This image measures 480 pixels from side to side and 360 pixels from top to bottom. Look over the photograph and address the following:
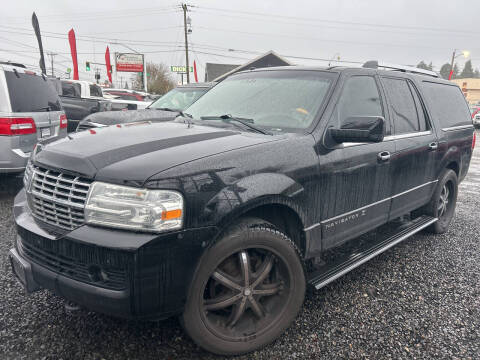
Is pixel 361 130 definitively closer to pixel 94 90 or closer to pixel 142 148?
pixel 142 148

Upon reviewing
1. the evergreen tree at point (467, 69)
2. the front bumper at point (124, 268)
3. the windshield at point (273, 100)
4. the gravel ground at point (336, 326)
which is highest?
the evergreen tree at point (467, 69)

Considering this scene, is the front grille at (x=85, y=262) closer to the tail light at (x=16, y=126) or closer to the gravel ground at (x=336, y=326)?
the gravel ground at (x=336, y=326)

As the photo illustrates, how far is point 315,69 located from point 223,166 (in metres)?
1.60

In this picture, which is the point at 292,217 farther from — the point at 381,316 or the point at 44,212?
the point at 44,212

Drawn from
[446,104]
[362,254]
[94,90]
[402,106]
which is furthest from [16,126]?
[94,90]

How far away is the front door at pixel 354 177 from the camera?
269 centimetres

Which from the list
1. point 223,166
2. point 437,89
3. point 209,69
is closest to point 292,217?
point 223,166

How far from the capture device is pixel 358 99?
3074 millimetres

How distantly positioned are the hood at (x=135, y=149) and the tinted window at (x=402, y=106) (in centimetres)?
163

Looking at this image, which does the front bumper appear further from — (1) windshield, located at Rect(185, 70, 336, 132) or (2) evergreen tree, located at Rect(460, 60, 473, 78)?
(2) evergreen tree, located at Rect(460, 60, 473, 78)

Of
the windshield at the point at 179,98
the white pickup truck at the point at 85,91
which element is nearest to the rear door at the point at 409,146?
the windshield at the point at 179,98

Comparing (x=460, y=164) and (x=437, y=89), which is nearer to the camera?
(x=437, y=89)

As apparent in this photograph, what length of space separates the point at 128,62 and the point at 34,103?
2086 inches

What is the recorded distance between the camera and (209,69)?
4475 centimetres
